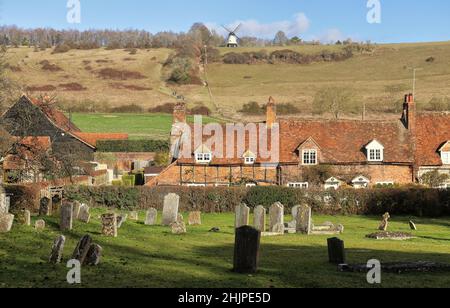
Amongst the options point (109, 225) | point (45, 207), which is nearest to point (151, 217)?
point (45, 207)

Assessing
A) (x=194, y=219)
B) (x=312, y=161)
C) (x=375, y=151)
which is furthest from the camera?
(x=375, y=151)

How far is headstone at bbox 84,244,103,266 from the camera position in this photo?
2322 centimetres

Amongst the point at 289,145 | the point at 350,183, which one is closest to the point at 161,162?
the point at 289,145

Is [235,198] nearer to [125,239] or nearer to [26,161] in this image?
[26,161]

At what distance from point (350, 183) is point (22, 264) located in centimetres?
4600

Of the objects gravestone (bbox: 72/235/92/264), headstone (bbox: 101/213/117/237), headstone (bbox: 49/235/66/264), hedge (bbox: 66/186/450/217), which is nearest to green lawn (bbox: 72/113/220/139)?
hedge (bbox: 66/186/450/217)

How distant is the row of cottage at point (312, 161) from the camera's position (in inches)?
2601

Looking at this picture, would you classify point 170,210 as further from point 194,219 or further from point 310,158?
point 310,158

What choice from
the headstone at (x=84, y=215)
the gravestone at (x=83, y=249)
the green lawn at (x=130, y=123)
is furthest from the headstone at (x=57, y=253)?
the green lawn at (x=130, y=123)

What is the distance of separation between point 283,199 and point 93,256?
3392 centimetres

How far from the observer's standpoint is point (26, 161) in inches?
1515

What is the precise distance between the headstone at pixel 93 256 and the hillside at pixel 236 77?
92367 millimetres

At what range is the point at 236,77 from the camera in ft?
513

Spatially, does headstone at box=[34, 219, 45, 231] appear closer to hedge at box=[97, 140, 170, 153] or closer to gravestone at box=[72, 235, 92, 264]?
gravestone at box=[72, 235, 92, 264]
